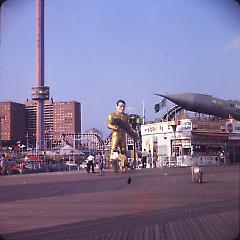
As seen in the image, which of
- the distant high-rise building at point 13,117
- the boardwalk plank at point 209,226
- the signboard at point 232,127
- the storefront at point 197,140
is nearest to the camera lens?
the boardwalk plank at point 209,226

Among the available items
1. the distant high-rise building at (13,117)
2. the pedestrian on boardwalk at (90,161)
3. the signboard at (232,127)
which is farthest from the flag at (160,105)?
the pedestrian on boardwalk at (90,161)

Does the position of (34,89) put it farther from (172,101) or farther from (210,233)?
(210,233)

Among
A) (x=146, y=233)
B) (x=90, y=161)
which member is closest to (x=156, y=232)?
(x=146, y=233)

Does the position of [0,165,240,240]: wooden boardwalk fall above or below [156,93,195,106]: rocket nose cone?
below

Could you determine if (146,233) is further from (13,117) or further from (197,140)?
(13,117)

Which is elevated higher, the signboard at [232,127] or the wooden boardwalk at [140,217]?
the signboard at [232,127]

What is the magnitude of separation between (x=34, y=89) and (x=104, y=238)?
2.15 meters

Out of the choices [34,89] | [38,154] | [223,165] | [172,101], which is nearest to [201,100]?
[172,101]

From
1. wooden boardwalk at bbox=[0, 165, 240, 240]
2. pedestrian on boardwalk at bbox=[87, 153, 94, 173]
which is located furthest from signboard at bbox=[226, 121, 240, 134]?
pedestrian on boardwalk at bbox=[87, 153, 94, 173]

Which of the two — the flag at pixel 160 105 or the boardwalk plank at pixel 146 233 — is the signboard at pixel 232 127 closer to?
the flag at pixel 160 105

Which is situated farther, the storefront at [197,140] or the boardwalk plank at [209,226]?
the storefront at [197,140]

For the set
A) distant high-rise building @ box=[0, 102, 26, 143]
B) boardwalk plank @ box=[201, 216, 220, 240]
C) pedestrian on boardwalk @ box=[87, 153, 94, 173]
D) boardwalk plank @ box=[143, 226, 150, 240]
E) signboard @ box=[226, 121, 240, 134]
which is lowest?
boardwalk plank @ box=[143, 226, 150, 240]

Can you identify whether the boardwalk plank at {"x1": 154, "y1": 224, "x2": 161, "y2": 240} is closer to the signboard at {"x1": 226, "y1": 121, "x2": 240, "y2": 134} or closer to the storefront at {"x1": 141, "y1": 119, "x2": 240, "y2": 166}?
the storefront at {"x1": 141, "y1": 119, "x2": 240, "y2": 166}

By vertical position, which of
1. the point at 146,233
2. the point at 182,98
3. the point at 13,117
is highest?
the point at 13,117
